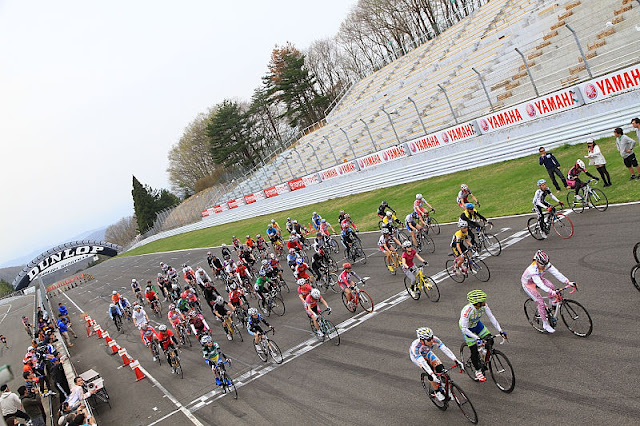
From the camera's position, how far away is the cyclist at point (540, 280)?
8.89 metres

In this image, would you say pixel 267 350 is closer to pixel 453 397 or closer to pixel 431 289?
pixel 431 289

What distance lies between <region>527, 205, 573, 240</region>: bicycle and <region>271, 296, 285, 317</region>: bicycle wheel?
8.92 meters

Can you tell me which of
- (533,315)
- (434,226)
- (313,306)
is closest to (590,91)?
(434,226)

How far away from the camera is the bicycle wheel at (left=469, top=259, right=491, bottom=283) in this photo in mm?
13422

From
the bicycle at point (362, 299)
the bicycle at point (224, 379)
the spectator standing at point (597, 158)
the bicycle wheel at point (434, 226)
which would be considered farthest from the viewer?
the bicycle wheel at point (434, 226)

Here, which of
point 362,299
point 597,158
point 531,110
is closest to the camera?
point 362,299

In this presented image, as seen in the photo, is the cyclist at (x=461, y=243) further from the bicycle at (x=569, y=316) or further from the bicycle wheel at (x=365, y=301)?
the bicycle at (x=569, y=316)

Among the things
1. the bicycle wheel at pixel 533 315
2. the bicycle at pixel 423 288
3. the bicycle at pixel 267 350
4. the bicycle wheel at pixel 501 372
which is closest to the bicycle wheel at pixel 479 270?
the bicycle at pixel 423 288

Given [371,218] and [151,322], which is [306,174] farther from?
[151,322]

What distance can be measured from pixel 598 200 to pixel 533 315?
7225 mm

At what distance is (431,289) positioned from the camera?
13656 mm

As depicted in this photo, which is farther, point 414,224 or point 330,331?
point 414,224

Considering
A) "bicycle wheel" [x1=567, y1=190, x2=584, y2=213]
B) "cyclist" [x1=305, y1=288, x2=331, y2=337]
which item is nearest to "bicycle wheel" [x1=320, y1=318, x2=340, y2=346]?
"cyclist" [x1=305, y1=288, x2=331, y2=337]

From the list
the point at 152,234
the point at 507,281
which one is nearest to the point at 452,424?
the point at 507,281
